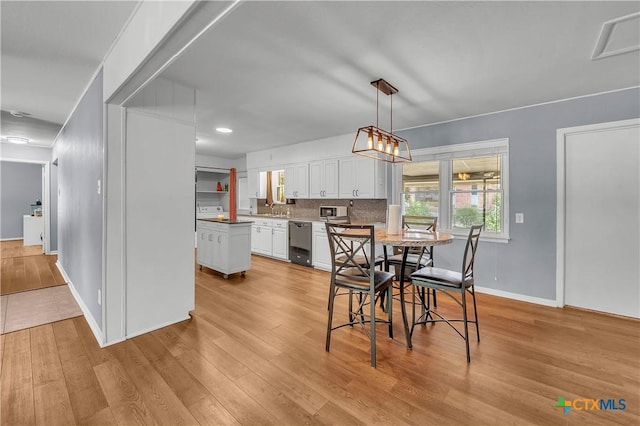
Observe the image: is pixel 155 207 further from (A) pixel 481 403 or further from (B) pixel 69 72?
(A) pixel 481 403

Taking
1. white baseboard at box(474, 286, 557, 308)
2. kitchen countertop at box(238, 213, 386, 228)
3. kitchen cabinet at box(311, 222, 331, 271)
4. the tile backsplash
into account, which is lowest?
white baseboard at box(474, 286, 557, 308)

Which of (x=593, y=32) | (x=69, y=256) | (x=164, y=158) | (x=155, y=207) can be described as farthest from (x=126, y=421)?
(x=593, y=32)

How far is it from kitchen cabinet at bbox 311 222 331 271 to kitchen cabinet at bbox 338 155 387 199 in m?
0.73

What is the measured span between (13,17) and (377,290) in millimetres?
3254

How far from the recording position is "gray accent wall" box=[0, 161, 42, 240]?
7.76 meters

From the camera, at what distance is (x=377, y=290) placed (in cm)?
224

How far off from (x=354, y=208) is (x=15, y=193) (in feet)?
32.1

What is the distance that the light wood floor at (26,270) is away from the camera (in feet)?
12.9

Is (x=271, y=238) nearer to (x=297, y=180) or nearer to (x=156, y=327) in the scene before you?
(x=297, y=180)

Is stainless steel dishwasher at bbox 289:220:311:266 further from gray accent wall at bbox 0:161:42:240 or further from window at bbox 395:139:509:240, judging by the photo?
gray accent wall at bbox 0:161:42:240

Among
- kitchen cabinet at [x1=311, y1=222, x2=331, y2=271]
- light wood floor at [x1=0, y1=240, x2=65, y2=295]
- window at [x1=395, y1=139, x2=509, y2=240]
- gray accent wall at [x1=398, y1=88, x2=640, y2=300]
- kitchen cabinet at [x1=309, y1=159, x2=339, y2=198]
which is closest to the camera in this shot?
gray accent wall at [x1=398, y1=88, x2=640, y2=300]

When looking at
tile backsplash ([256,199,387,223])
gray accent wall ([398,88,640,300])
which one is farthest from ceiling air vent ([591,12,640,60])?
tile backsplash ([256,199,387,223])

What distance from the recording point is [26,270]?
4.71m

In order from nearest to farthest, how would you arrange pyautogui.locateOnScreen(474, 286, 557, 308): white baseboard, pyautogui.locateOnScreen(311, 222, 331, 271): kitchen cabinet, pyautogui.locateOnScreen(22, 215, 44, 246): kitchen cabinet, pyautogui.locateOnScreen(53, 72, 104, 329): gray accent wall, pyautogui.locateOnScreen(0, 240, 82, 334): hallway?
pyautogui.locateOnScreen(53, 72, 104, 329): gray accent wall, pyautogui.locateOnScreen(0, 240, 82, 334): hallway, pyautogui.locateOnScreen(474, 286, 557, 308): white baseboard, pyautogui.locateOnScreen(311, 222, 331, 271): kitchen cabinet, pyautogui.locateOnScreen(22, 215, 44, 246): kitchen cabinet
